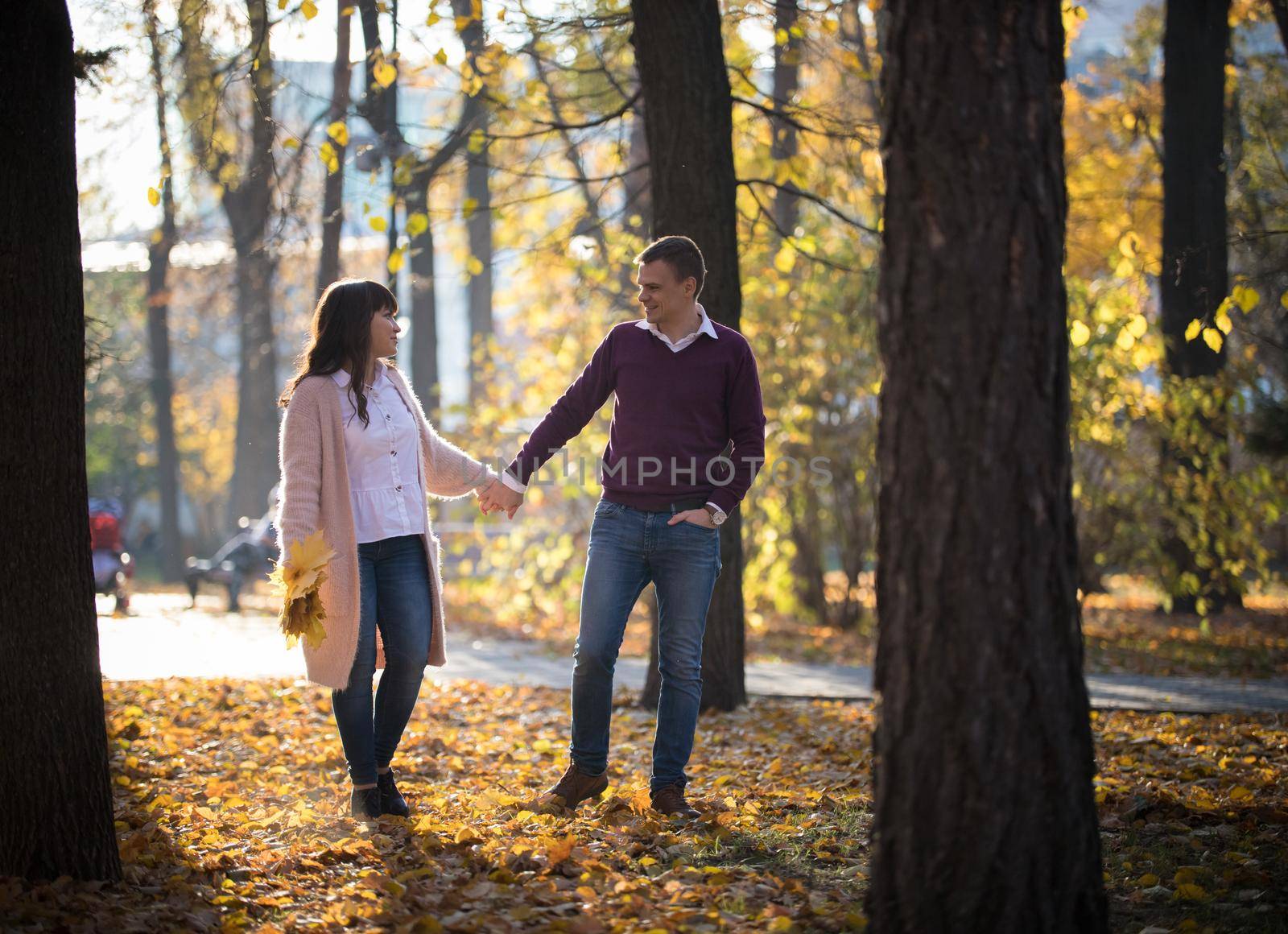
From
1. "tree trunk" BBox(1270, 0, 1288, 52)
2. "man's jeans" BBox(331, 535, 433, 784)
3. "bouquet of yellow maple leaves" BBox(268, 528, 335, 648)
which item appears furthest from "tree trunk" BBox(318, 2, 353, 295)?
"tree trunk" BBox(1270, 0, 1288, 52)

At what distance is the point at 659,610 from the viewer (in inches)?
200

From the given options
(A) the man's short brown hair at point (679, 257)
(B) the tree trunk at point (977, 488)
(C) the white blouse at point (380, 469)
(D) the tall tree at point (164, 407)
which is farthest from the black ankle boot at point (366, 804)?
(D) the tall tree at point (164, 407)

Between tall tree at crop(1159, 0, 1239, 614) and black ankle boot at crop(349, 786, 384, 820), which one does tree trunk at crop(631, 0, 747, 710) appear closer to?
black ankle boot at crop(349, 786, 384, 820)

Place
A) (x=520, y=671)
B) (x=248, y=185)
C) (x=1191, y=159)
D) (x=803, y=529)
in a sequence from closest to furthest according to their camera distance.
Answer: (x=520, y=671) < (x=803, y=529) < (x=1191, y=159) < (x=248, y=185)

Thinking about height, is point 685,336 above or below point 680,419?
above

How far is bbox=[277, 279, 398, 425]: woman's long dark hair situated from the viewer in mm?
5059

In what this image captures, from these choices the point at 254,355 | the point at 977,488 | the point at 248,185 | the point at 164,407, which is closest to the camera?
the point at 977,488

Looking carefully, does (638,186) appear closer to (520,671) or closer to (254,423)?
(520,671)

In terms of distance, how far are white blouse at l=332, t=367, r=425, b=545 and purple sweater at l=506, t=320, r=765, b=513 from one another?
76 centimetres

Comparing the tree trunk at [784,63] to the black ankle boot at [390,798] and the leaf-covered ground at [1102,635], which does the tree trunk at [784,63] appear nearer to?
the leaf-covered ground at [1102,635]

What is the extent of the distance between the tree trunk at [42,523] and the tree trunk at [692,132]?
3.70 meters

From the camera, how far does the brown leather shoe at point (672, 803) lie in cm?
500

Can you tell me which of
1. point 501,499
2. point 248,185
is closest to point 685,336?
point 501,499

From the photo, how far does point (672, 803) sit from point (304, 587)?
159cm
